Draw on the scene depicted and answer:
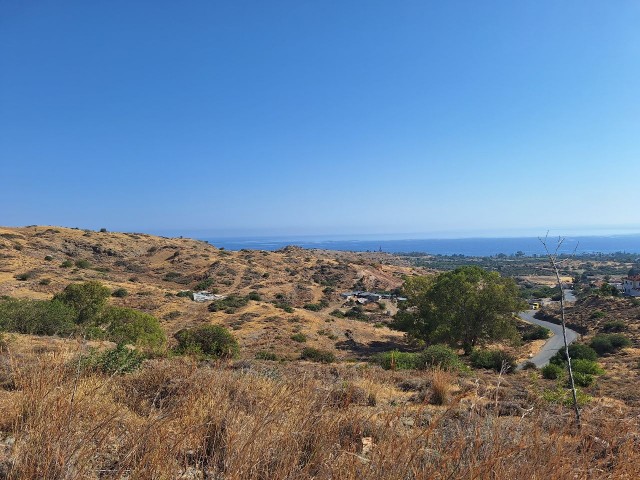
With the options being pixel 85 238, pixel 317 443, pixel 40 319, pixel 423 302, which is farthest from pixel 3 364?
pixel 85 238

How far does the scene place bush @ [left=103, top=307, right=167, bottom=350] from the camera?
58.7 feet

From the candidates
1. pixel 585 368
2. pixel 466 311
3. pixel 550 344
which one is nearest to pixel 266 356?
pixel 585 368

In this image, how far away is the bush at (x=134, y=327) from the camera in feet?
58.7

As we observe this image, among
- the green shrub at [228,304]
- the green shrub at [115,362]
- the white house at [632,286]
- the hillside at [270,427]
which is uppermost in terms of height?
the hillside at [270,427]

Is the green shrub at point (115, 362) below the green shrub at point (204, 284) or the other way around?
the other way around

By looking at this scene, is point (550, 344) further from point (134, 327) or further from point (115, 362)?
point (115, 362)

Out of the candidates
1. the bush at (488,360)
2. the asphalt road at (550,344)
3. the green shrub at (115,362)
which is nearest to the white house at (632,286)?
the asphalt road at (550,344)

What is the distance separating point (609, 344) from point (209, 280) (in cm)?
4852

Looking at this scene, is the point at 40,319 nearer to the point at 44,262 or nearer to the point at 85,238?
the point at 44,262

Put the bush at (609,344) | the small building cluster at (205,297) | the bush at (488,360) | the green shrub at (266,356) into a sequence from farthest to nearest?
the small building cluster at (205,297)
the bush at (609,344)
the bush at (488,360)
the green shrub at (266,356)

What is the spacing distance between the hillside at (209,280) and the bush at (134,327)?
22.6 feet

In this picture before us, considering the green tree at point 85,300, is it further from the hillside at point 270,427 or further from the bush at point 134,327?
the hillside at point 270,427

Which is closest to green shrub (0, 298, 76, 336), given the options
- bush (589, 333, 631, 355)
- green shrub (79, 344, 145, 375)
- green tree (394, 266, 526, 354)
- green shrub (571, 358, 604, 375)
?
green shrub (79, 344, 145, 375)

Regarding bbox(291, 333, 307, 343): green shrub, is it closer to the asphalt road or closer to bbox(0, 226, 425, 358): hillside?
bbox(0, 226, 425, 358): hillside
